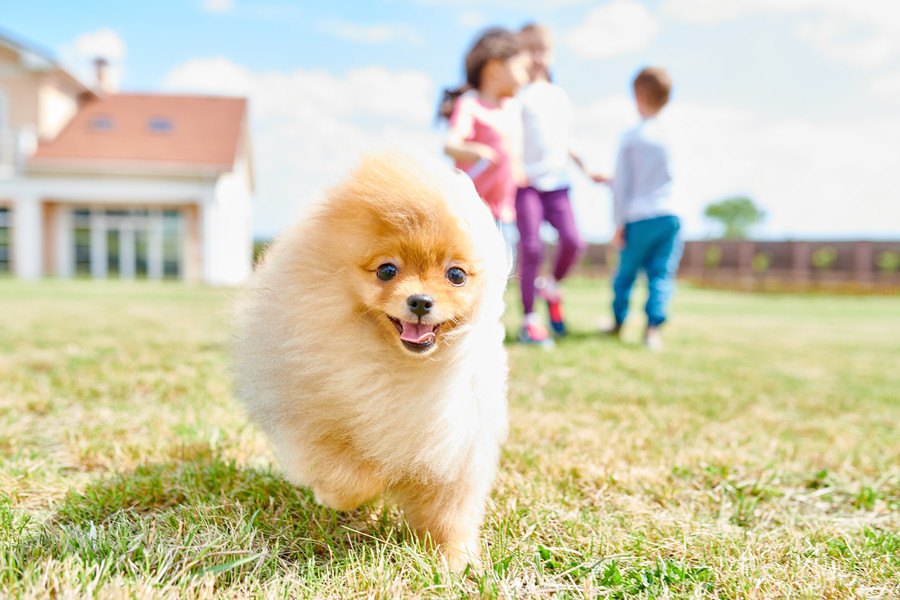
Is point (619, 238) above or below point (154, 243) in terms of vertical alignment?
below

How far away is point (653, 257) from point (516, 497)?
191 inches

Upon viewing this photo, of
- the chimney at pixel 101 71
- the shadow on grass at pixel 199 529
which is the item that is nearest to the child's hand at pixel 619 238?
the shadow on grass at pixel 199 529

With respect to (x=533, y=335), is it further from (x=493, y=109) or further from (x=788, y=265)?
(x=788, y=265)

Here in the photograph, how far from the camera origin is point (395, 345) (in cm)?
192

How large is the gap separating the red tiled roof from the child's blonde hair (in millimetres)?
19208

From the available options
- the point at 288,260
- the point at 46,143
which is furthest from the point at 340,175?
the point at 46,143

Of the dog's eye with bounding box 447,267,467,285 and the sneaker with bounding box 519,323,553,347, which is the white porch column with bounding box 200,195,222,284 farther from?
the dog's eye with bounding box 447,267,467,285

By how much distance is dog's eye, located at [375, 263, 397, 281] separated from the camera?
1.87 m

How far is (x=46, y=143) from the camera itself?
2370 cm

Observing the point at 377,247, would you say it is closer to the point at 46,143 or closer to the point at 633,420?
the point at 633,420

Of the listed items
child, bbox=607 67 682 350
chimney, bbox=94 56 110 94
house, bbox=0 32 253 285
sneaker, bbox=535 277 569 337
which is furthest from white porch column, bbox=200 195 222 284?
child, bbox=607 67 682 350

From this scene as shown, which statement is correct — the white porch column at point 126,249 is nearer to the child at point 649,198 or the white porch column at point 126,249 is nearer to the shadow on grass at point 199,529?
the child at point 649,198

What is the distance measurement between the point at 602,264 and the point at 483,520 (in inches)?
1285

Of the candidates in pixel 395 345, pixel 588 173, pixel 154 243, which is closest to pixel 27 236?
pixel 154 243
